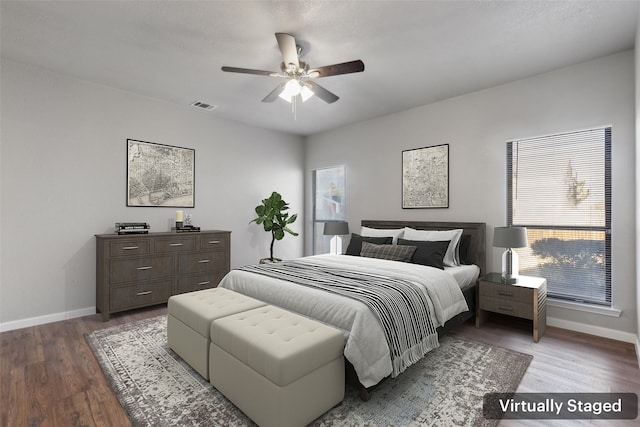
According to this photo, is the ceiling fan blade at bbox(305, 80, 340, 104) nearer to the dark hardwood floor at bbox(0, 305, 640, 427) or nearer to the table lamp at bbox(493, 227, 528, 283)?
the table lamp at bbox(493, 227, 528, 283)

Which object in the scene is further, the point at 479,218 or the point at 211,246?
the point at 211,246

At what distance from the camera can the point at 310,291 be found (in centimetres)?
248

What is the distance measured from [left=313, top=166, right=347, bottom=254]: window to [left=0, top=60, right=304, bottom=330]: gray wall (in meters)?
2.29

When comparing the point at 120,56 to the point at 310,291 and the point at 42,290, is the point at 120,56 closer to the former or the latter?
the point at 42,290

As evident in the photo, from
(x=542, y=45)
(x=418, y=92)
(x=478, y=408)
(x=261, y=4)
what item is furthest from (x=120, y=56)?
(x=478, y=408)

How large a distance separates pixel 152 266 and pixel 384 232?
3.18 m

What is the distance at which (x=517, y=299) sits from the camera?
310 cm

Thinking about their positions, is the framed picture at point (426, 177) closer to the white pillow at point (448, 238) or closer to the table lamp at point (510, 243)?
the white pillow at point (448, 238)

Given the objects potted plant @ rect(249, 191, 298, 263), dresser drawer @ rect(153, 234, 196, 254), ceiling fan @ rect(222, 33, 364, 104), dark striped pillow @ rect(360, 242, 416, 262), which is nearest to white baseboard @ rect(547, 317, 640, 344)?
dark striped pillow @ rect(360, 242, 416, 262)

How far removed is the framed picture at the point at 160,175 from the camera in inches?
165

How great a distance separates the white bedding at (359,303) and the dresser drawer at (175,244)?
4.40 feet

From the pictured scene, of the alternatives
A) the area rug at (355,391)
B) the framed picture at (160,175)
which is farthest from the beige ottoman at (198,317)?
the framed picture at (160,175)

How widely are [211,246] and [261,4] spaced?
321 centimetres

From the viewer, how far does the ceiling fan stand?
255 centimetres
